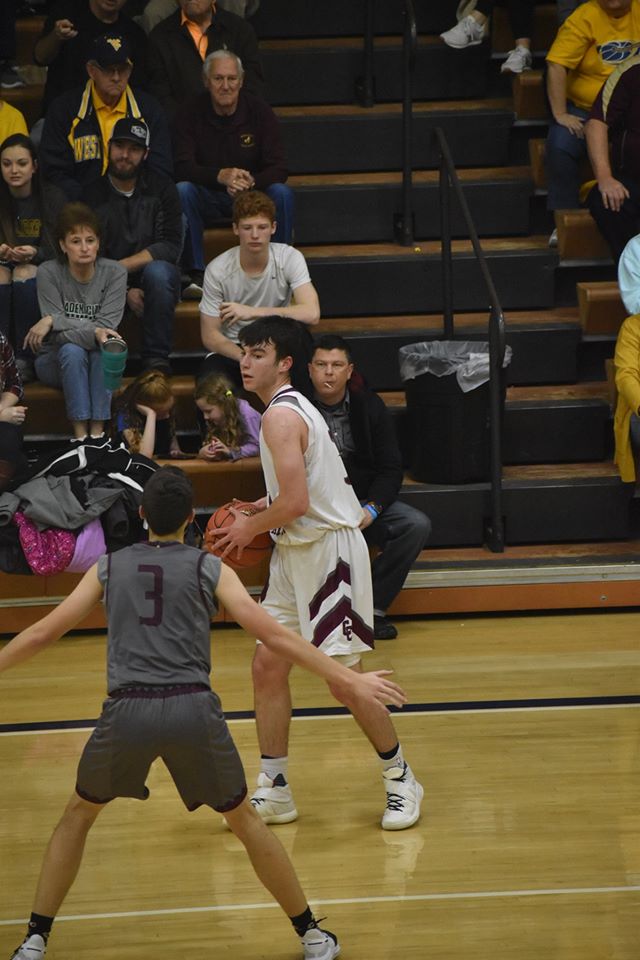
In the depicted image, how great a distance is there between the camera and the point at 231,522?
5.61 metres

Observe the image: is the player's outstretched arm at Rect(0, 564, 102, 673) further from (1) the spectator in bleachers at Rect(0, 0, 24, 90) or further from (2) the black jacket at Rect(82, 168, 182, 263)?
(1) the spectator in bleachers at Rect(0, 0, 24, 90)

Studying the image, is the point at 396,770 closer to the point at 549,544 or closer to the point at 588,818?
the point at 588,818

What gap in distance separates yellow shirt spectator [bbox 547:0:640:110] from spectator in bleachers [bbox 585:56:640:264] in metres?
0.40

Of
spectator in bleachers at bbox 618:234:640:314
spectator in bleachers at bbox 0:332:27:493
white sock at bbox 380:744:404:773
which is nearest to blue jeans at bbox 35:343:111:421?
spectator in bleachers at bbox 0:332:27:493

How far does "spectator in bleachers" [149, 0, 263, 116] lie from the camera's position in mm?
8562

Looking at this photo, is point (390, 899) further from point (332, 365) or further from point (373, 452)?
point (373, 452)

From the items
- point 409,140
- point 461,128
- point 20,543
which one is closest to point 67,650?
point 20,543

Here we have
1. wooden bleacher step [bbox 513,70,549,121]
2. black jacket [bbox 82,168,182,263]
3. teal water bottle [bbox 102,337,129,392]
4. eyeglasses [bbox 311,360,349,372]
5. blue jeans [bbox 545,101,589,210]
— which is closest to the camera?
eyeglasses [bbox 311,360,349,372]

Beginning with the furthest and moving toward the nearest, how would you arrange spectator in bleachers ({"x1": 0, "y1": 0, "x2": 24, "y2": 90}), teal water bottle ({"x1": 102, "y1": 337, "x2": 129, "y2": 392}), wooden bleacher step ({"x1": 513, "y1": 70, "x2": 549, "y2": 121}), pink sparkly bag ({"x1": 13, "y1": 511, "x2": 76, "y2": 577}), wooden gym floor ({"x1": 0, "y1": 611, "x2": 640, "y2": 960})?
wooden bleacher step ({"x1": 513, "y1": 70, "x2": 549, "y2": 121}), spectator in bleachers ({"x1": 0, "y1": 0, "x2": 24, "y2": 90}), teal water bottle ({"x1": 102, "y1": 337, "x2": 129, "y2": 392}), pink sparkly bag ({"x1": 13, "y1": 511, "x2": 76, "y2": 577}), wooden gym floor ({"x1": 0, "y1": 611, "x2": 640, "y2": 960})

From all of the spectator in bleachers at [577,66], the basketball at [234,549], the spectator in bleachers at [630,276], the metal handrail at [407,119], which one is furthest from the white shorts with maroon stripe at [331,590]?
the spectator in bleachers at [577,66]

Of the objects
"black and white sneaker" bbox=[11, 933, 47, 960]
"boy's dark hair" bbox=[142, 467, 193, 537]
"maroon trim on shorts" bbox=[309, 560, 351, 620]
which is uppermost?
"boy's dark hair" bbox=[142, 467, 193, 537]

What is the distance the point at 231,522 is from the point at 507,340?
315 centimetres

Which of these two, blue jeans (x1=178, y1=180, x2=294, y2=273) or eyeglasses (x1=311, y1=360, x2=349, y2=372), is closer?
eyeglasses (x1=311, y1=360, x2=349, y2=372)

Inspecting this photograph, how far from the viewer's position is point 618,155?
838cm
